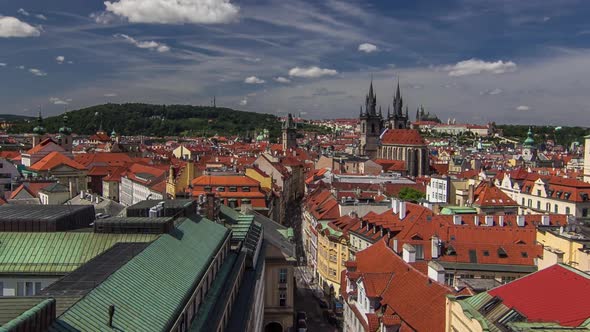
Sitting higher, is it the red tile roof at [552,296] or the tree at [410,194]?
the red tile roof at [552,296]

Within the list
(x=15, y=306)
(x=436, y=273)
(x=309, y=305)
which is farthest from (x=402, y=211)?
(x=15, y=306)

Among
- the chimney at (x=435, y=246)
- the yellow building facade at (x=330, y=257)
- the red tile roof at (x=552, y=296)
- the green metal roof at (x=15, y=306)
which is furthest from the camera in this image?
the yellow building facade at (x=330, y=257)

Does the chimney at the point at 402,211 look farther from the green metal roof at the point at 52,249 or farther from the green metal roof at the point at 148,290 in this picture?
the green metal roof at the point at 52,249

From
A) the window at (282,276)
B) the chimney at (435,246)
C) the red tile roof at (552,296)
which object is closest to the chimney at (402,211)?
the chimney at (435,246)

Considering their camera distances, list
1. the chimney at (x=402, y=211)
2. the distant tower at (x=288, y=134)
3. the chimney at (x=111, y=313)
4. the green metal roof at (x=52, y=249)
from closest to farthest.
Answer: the chimney at (x=111, y=313)
the green metal roof at (x=52, y=249)
the chimney at (x=402, y=211)
the distant tower at (x=288, y=134)

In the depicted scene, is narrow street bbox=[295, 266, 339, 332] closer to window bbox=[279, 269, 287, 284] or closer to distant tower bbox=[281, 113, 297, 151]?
window bbox=[279, 269, 287, 284]

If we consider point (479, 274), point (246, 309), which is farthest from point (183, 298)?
point (479, 274)

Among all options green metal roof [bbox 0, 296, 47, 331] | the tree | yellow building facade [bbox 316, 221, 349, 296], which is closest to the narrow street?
yellow building facade [bbox 316, 221, 349, 296]

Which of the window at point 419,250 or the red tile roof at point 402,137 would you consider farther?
the red tile roof at point 402,137
